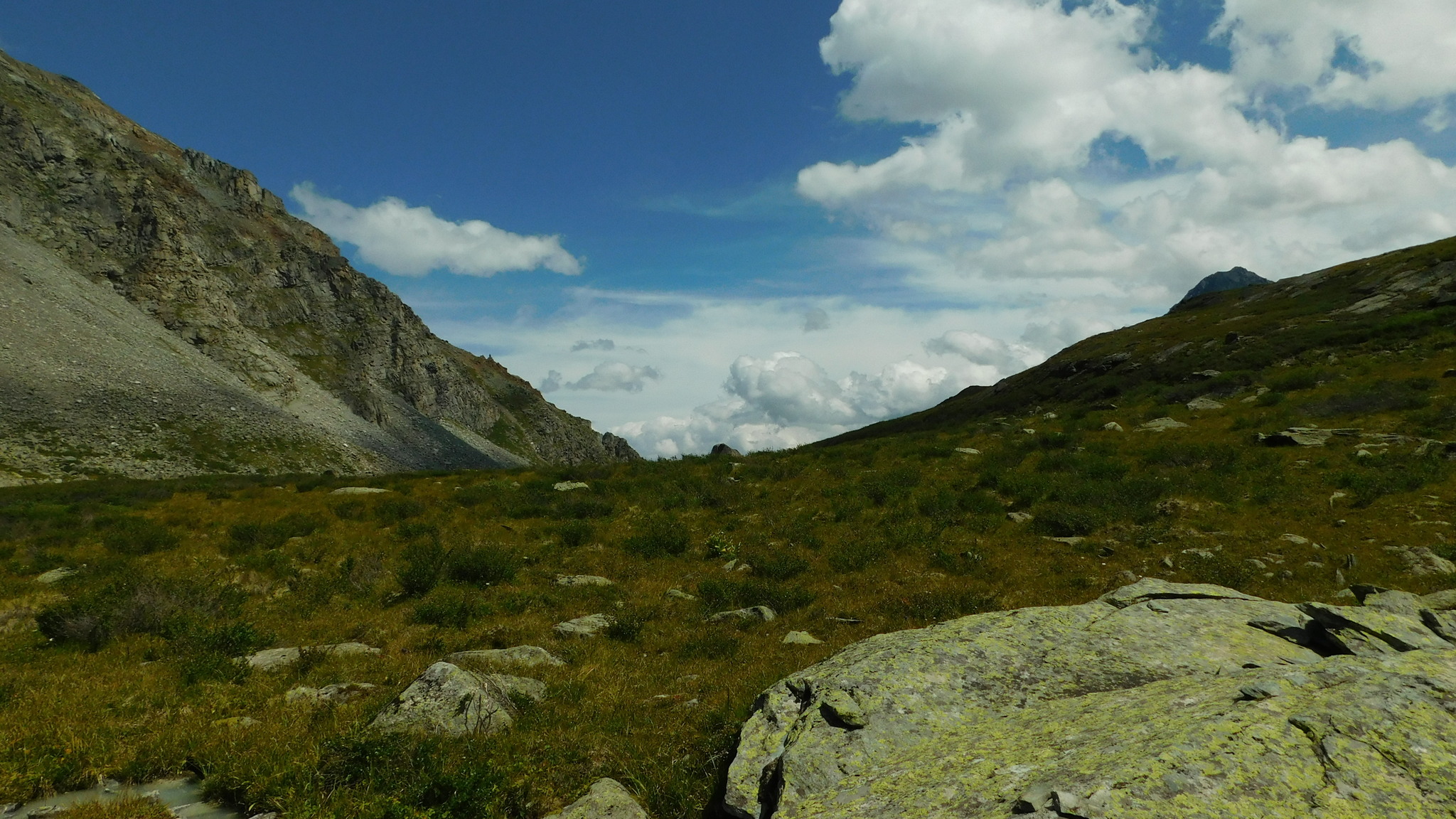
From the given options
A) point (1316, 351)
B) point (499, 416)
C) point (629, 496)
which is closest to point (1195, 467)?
point (629, 496)

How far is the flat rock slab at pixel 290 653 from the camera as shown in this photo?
30.7 ft

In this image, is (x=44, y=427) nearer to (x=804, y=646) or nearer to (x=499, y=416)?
(x=804, y=646)

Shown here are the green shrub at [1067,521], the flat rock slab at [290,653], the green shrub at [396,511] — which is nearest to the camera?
the flat rock slab at [290,653]

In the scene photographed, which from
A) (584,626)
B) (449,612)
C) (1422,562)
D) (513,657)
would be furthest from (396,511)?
(1422,562)

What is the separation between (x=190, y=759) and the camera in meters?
6.64

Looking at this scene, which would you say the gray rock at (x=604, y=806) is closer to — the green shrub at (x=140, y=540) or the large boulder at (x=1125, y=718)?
the large boulder at (x=1125, y=718)

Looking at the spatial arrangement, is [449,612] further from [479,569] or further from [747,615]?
[747,615]

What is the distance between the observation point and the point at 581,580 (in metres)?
14.6

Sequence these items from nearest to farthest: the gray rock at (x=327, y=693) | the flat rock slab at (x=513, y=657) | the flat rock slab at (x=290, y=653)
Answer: the gray rock at (x=327, y=693)
the flat rock slab at (x=290, y=653)
the flat rock slab at (x=513, y=657)

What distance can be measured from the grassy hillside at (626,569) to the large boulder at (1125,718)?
1740mm

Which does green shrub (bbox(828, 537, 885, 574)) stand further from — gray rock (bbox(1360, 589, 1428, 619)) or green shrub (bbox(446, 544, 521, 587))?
gray rock (bbox(1360, 589, 1428, 619))

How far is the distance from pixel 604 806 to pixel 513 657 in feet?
15.2

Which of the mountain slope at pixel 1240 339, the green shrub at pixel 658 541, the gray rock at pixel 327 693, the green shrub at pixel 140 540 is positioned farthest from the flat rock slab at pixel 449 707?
the mountain slope at pixel 1240 339

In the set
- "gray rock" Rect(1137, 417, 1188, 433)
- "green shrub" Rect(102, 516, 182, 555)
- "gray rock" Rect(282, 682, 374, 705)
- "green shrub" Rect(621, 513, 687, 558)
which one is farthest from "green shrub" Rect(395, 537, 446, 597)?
"gray rock" Rect(1137, 417, 1188, 433)
